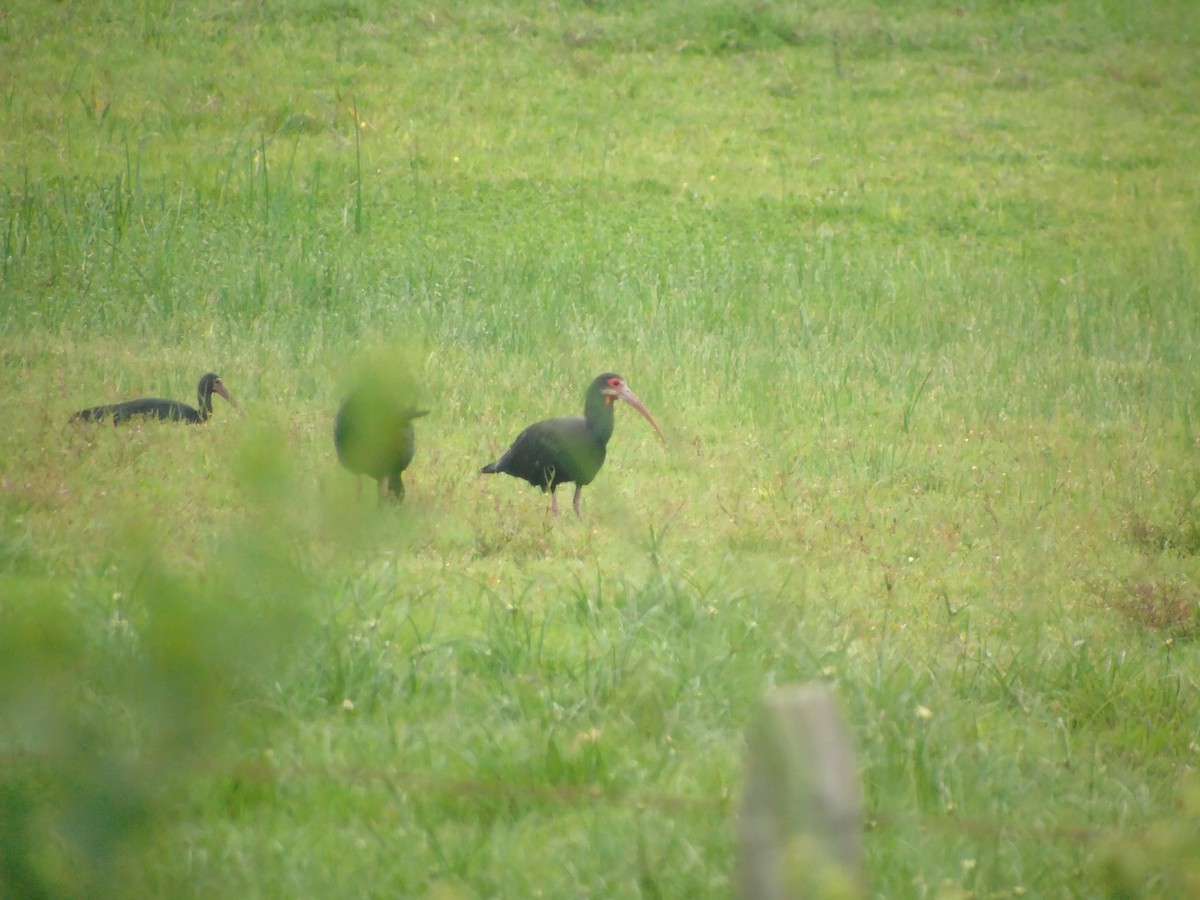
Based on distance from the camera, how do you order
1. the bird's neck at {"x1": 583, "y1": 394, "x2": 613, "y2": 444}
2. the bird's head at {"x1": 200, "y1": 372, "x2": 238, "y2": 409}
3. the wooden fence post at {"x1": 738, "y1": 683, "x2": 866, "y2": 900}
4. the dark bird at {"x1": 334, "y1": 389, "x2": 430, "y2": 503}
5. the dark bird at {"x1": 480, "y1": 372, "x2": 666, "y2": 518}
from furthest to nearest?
the bird's head at {"x1": 200, "y1": 372, "x2": 238, "y2": 409}
the bird's neck at {"x1": 583, "y1": 394, "x2": 613, "y2": 444}
the dark bird at {"x1": 480, "y1": 372, "x2": 666, "y2": 518}
the wooden fence post at {"x1": 738, "y1": 683, "x2": 866, "y2": 900}
the dark bird at {"x1": 334, "y1": 389, "x2": 430, "y2": 503}

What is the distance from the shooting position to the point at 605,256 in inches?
Result: 599

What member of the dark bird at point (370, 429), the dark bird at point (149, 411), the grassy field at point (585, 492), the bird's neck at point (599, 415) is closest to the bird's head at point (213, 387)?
the dark bird at point (149, 411)

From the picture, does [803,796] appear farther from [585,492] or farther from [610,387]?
[585,492]

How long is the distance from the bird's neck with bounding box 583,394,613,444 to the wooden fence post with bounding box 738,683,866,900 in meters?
5.74

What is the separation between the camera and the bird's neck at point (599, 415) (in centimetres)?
758

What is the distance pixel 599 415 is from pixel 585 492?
645 millimetres

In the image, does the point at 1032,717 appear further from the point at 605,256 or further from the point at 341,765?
the point at 605,256

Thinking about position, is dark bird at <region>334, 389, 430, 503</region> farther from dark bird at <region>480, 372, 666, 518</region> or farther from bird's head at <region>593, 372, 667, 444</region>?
bird's head at <region>593, 372, 667, 444</region>

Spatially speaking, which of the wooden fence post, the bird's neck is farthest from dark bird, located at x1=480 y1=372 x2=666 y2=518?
the wooden fence post

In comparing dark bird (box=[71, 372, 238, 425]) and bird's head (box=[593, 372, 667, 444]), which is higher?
bird's head (box=[593, 372, 667, 444])

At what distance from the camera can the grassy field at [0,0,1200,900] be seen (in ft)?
5.83

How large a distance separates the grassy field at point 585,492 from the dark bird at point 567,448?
0.20m

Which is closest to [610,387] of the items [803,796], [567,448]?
[567,448]

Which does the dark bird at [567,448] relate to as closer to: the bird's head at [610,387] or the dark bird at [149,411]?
the bird's head at [610,387]
